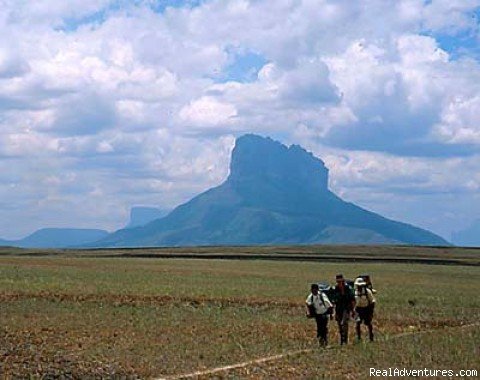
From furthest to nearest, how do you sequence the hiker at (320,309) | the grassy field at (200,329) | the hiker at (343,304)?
the hiker at (343,304)
the hiker at (320,309)
the grassy field at (200,329)

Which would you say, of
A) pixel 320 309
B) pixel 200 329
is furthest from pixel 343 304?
pixel 200 329

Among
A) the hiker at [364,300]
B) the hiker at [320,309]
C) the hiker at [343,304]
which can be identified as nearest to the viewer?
the hiker at [320,309]

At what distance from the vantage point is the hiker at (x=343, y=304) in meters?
24.5

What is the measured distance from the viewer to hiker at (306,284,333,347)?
24.4 m

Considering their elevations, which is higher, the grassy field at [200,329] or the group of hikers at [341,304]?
the group of hikers at [341,304]

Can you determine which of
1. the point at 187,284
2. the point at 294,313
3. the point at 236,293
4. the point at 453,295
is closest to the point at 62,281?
the point at 187,284

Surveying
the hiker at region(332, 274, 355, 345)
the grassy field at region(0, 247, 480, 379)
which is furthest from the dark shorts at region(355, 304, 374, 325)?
the grassy field at region(0, 247, 480, 379)

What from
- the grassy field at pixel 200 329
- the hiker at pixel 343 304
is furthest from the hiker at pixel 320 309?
the grassy field at pixel 200 329

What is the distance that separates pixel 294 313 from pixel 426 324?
6145 millimetres

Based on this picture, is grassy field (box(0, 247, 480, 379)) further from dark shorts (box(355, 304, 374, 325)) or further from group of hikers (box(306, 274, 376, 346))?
dark shorts (box(355, 304, 374, 325))

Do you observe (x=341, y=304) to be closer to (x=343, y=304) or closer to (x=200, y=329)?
(x=343, y=304)

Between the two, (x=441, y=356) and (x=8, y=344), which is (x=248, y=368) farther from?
(x=8, y=344)

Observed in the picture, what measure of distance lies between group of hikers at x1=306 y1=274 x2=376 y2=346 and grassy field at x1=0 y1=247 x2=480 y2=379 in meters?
0.79

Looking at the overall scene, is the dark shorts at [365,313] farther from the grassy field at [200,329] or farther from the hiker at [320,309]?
the hiker at [320,309]
